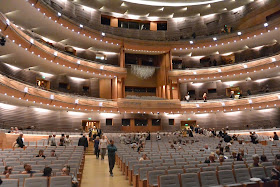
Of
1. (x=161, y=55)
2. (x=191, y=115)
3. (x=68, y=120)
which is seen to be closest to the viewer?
(x=68, y=120)

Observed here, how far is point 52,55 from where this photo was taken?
1983 centimetres

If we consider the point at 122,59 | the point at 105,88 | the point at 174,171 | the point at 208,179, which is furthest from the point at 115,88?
the point at 208,179

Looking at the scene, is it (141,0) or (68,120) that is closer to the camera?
(68,120)

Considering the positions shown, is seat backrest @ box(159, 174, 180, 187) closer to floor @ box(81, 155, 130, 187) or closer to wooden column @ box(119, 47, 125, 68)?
floor @ box(81, 155, 130, 187)

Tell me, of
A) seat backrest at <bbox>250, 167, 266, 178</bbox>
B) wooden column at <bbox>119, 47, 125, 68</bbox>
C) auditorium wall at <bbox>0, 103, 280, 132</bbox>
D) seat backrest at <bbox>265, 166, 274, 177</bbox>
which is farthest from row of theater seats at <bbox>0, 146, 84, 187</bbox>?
wooden column at <bbox>119, 47, 125, 68</bbox>

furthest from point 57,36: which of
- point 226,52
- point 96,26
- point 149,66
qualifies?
point 226,52

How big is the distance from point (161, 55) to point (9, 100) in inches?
708

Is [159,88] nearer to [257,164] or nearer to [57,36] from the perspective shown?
[57,36]

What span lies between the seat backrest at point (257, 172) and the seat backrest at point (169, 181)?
7.06 ft

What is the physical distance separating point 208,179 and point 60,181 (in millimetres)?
3377

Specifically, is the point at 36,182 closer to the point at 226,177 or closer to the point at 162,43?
the point at 226,177

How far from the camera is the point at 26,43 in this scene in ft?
54.9

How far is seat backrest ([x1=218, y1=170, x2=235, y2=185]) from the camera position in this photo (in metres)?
5.76

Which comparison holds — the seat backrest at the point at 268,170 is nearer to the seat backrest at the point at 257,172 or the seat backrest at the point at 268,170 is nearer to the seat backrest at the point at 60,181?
the seat backrest at the point at 257,172
